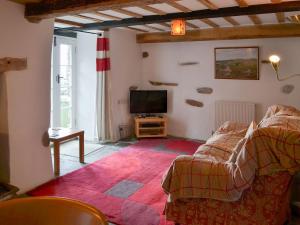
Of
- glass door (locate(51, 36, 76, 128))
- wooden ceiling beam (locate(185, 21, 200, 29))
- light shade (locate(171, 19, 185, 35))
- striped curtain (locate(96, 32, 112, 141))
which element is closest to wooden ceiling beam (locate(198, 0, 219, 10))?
light shade (locate(171, 19, 185, 35))

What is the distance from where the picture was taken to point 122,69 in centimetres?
561

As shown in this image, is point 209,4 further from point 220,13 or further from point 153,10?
point 153,10

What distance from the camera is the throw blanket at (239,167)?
196 cm

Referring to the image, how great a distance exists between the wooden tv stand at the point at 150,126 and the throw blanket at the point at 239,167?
3.29 meters

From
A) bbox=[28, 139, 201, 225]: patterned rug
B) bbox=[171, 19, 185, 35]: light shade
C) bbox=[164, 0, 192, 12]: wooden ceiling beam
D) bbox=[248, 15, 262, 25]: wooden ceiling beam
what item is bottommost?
bbox=[28, 139, 201, 225]: patterned rug

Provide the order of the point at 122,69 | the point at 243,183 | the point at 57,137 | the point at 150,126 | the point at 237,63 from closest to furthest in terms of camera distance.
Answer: the point at 243,183, the point at 57,137, the point at 237,63, the point at 122,69, the point at 150,126

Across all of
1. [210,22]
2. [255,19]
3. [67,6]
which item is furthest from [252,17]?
[67,6]

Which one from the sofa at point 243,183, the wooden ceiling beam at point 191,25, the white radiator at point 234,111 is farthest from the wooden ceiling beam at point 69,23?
the sofa at point 243,183

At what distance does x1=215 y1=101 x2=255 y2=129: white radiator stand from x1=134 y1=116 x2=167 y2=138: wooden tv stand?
108cm

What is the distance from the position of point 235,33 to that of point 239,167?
134 inches

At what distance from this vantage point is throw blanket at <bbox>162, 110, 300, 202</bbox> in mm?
1965

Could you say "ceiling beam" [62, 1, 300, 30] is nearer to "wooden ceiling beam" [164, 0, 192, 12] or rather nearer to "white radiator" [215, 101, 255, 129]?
"wooden ceiling beam" [164, 0, 192, 12]

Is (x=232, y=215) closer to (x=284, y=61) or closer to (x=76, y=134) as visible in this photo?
(x=76, y=134)

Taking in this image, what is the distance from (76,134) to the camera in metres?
4.04
